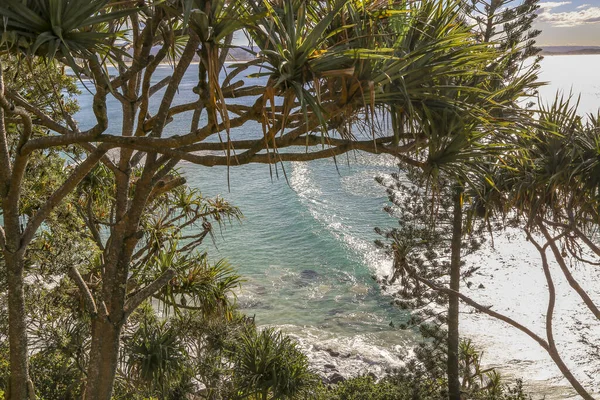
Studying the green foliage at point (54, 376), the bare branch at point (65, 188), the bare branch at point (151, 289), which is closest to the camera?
the bare branch at point (65, 188)

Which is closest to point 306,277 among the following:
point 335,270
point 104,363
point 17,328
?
point 335,270

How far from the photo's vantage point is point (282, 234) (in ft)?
64.6

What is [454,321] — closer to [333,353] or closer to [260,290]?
[333,353]

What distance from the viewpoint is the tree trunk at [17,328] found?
176 inches

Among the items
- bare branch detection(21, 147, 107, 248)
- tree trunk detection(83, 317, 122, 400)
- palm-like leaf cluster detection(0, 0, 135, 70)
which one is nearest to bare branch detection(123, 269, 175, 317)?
tree trunk detection(83, 317, 122, 400)

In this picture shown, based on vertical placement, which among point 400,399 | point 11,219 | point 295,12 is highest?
point 295,12

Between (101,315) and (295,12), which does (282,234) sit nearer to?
(101,315)

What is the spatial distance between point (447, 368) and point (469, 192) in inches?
206

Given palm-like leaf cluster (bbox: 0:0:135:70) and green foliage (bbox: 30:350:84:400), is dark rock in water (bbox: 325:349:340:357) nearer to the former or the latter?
green foliage (bbox: 30:350:84:400)

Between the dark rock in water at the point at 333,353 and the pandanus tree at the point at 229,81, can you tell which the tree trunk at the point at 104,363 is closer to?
the pandanus tree at the point at 229,81

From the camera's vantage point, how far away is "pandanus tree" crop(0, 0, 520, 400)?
293 cm

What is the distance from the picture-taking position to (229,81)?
370 centimetres

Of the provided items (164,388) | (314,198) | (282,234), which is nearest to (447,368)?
(164,388)

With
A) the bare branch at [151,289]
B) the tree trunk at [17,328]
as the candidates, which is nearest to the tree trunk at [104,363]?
the bare branch at [151,289]
